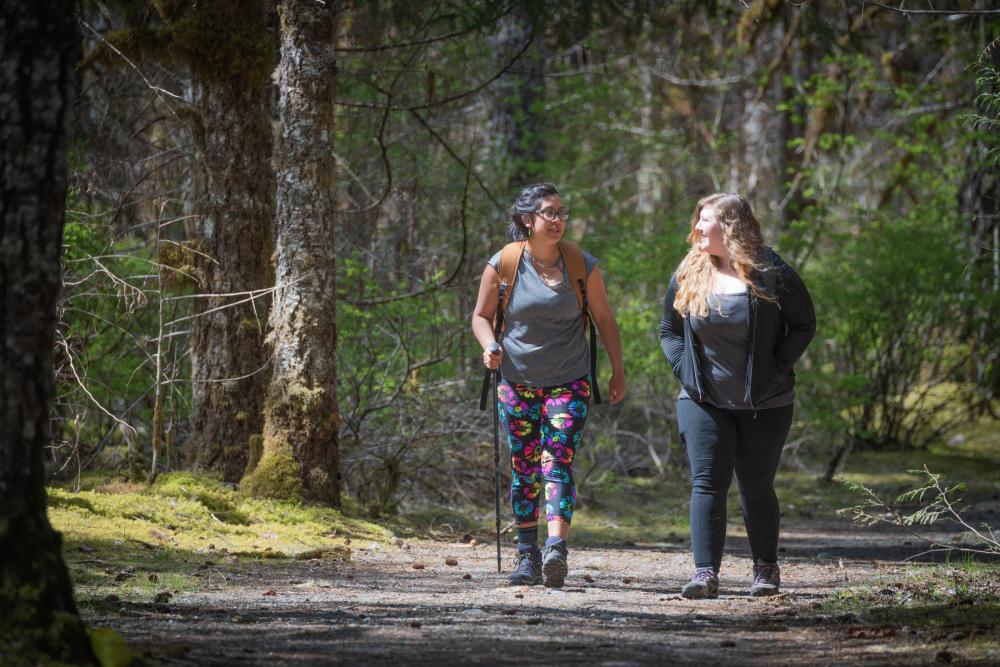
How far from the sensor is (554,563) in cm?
621

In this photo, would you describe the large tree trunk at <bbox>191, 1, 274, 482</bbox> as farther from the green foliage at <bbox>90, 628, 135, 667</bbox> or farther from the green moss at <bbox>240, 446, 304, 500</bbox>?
the green foliage at <bbox>90, 628, 135, 667</bbox>

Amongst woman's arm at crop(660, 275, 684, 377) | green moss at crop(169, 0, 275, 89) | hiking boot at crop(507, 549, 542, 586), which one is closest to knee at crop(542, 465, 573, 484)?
hiking boot at crop(507, 549, 542, 586)

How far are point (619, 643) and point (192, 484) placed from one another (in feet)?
14.8

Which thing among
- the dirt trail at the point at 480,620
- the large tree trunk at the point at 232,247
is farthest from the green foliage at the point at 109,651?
the large tree trunk at the point at 232,247

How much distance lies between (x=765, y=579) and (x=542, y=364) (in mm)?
1581

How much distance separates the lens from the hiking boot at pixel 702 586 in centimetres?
594

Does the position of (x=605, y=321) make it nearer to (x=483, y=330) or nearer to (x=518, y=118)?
(x=483, y=330)

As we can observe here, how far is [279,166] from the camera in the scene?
846 centimetres

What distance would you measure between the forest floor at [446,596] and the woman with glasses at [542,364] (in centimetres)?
42

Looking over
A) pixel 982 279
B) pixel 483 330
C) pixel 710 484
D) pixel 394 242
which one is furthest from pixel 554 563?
pixel 982 279

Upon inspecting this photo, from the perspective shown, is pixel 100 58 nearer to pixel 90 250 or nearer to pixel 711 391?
pixel 90 250

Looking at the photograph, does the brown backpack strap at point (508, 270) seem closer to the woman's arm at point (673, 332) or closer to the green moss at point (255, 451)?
the woman's arm at point (673, 332)

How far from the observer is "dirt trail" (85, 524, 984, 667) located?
4.25 meters

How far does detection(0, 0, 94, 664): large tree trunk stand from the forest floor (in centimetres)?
38
